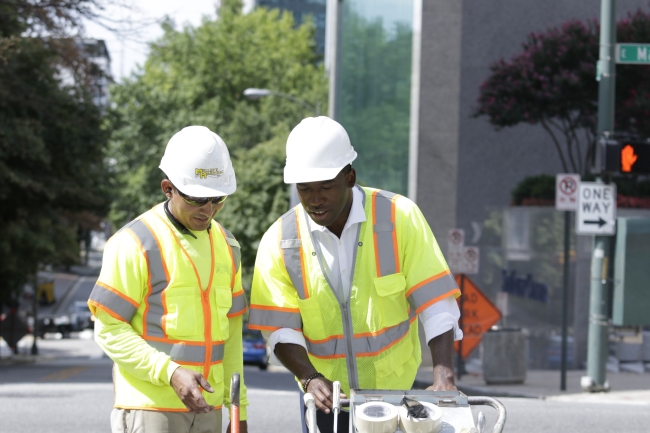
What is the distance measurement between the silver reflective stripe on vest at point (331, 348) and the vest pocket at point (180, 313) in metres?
0.55

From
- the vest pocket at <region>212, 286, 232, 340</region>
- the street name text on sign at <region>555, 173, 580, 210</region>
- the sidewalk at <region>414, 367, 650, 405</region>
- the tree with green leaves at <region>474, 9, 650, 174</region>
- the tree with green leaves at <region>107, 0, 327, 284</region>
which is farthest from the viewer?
the tree with green leaves at <region>107, 0, 327, 284</region>

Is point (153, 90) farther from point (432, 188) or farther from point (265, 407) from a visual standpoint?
point (265, 407)

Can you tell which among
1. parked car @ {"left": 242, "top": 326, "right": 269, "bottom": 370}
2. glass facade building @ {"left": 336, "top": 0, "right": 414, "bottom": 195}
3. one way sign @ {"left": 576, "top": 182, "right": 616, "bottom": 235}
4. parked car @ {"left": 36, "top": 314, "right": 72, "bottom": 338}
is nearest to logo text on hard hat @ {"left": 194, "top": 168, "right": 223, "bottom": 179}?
one way sign @ {"left": 576, "top": 182, "right": 616, "bottom": 235}

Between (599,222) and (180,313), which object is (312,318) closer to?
(180,313)

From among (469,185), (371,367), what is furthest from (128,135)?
(371,367)

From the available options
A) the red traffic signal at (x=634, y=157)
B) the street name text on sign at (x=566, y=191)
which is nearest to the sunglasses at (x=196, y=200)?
the red traffic signal at (x=634, y=157)

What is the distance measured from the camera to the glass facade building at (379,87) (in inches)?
953

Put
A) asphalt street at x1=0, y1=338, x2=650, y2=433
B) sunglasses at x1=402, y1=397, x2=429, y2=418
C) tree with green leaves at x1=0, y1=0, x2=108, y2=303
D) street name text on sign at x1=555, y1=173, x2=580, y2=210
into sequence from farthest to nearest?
1. tree with green leaves at x1=0, y1=0, x2=108, y2=303
2. street name text on sign at x1=555, y1=173, x2=580, y2=210
3. asphalt street at x1=0, y1=338, x2=650, y2=433
4. sunglasses at x1=402, y1=397, x2=429, y2=418

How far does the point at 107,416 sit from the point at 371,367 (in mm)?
6852

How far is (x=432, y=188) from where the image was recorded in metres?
22.9

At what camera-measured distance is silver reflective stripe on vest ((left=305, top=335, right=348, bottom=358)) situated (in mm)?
4426

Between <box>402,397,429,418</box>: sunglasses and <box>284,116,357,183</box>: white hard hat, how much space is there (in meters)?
1.00

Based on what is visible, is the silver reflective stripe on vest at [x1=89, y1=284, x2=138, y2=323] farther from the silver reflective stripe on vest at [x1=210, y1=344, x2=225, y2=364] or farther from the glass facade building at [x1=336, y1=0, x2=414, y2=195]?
the glass facade building at [x1=336, y1=0, x2=414, y2=195]

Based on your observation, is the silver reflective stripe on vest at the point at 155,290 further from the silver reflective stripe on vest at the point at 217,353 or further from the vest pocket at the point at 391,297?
the vest pocket at the point at 391,297
